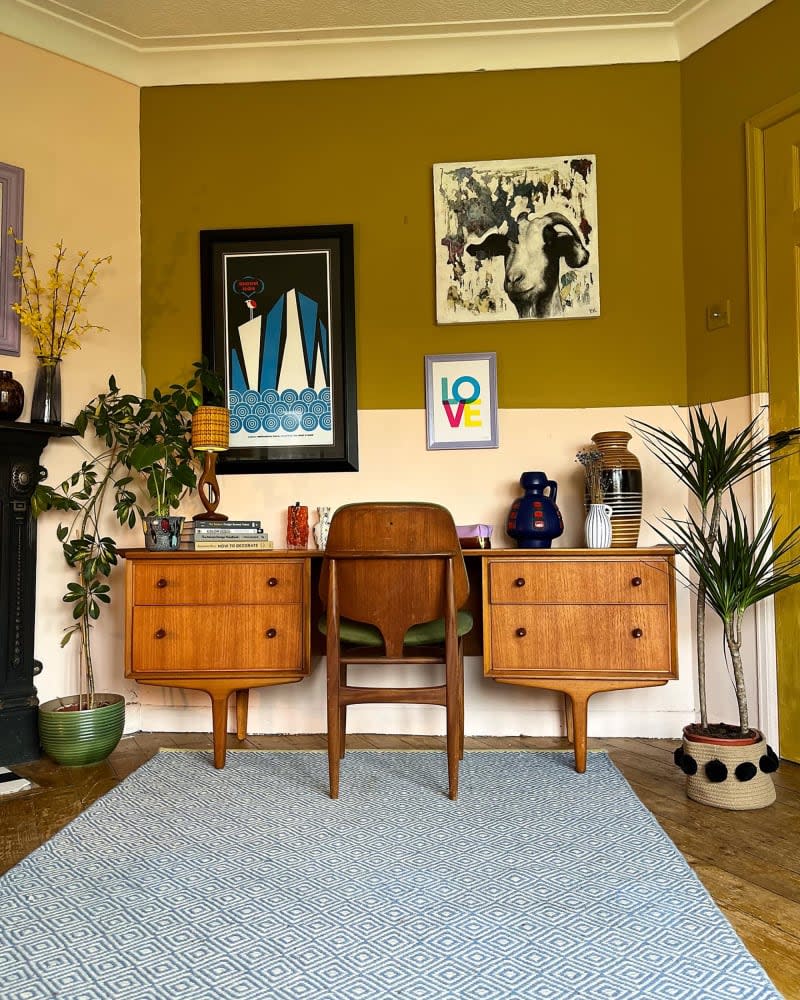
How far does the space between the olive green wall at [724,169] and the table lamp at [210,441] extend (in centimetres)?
205

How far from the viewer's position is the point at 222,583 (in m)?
2.65

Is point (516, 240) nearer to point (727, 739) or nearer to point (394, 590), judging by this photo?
point (394, 590)

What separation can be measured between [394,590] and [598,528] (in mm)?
828

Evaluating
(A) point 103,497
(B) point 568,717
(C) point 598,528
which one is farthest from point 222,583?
(B) point 568,717

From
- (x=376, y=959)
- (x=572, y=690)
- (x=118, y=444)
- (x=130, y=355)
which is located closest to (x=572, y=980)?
(x=376, y=959)

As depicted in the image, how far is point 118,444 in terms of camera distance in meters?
3.21

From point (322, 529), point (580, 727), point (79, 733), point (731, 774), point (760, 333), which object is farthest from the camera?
point (322, 529)

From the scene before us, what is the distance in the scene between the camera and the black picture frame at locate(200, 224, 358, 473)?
3.22 m

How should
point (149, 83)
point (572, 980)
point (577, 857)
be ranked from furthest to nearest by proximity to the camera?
point (149, 83), point (577, 857), point (572, 980)

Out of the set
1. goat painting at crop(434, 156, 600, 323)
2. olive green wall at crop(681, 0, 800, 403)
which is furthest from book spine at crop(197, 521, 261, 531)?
olive green wall at crop(681, 0, 800, 403)

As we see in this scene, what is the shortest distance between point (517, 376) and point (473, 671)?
133 centimetres

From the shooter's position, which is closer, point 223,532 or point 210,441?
point 223,532

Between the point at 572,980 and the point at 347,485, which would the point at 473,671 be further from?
the point at 572,980

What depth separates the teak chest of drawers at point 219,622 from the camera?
263 cm
